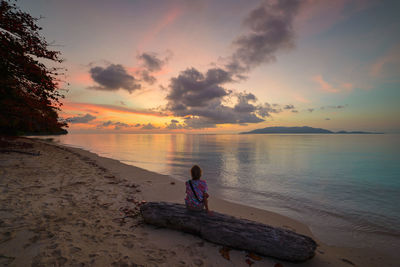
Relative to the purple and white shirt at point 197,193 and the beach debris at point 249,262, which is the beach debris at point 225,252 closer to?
the beach debris at point 249,262

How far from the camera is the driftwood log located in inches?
169

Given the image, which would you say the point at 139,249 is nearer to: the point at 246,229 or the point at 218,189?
the point at 246,229

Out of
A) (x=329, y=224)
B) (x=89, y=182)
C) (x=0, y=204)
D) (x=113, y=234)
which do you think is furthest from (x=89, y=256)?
(x=329, y=224)

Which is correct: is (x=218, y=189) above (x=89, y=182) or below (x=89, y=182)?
below

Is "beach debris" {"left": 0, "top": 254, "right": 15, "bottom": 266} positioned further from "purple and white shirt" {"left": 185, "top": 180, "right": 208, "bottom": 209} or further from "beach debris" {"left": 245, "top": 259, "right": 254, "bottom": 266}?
"beach debris" {"left": 245, "top": 259, "right": 254, "bottom": 266}

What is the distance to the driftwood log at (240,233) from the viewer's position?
4289 mm

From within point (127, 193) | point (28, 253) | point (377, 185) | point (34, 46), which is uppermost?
point (34, 46)

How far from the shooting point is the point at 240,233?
4.57 metres

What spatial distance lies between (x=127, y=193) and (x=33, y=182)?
4.81 m

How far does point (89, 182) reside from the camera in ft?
33.7

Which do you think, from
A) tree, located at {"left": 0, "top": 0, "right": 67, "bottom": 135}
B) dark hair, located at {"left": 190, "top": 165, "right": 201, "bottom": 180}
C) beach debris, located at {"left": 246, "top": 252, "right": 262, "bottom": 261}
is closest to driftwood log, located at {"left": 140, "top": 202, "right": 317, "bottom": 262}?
beach debris, located at {"left": 246, "top": 252, "right": 262, "bottom": 261}

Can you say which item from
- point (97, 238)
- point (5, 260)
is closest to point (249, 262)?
point (97, 238)

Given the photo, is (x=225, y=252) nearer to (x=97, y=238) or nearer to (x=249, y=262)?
(x=249, y=262)

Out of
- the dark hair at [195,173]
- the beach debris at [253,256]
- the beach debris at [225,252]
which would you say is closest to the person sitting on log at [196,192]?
the dark hair at [195,173]
